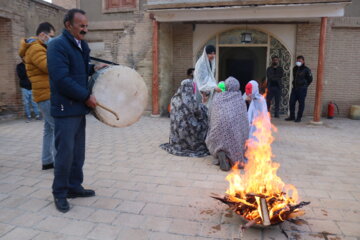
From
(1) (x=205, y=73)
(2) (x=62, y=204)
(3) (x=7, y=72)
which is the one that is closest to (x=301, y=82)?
(1) (x=205, y=73)

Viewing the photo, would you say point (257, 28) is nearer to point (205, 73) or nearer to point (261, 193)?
Answer: point (205, 73)

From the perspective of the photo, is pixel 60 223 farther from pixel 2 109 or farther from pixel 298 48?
pixel 298 48

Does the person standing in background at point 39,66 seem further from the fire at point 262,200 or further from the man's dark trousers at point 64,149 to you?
the fire at point 262,200

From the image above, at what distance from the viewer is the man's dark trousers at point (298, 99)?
9.16 m

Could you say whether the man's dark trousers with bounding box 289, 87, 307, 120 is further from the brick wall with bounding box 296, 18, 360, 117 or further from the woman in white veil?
the woman in white veil

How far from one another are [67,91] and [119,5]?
881 centimetres

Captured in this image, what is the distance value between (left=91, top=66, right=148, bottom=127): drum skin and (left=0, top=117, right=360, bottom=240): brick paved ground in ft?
3.07

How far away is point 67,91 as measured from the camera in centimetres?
287

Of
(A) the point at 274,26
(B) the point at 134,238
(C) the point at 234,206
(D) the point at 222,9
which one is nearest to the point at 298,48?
(A) the point at 274,26

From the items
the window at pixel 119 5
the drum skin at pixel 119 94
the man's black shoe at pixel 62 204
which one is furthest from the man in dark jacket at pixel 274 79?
the man's black shoe at pixel 62 204

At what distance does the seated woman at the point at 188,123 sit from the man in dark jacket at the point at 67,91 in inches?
97.6

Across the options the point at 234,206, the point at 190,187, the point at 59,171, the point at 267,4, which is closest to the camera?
the point at 234,206

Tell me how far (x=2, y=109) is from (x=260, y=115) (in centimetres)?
769

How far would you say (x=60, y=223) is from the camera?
282 cm
